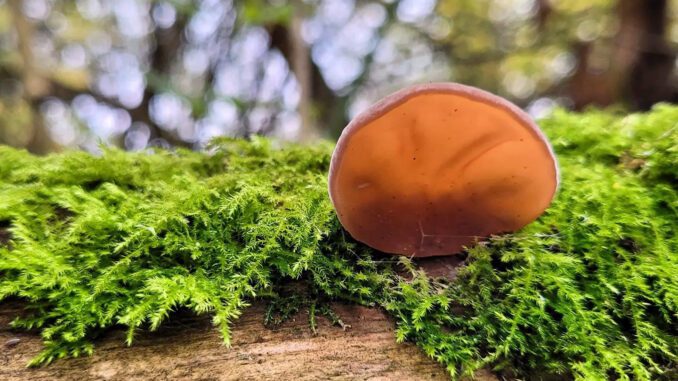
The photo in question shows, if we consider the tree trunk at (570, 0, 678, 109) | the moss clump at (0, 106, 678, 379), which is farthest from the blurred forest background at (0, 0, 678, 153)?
the moss clump at (0, 106, 678, 379)

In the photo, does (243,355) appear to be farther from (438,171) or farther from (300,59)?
(300,59)

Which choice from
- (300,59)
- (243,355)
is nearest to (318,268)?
(243,355)

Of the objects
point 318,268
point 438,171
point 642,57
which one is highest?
point 642,57

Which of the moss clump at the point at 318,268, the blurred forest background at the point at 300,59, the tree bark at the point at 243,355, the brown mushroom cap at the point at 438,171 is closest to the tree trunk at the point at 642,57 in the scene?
the blurred forest background at the point at 300,59

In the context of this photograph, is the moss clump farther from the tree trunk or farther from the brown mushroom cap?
the tree trunk

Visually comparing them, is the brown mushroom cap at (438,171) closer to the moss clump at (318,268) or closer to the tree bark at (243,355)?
the moss clump at (318,268)

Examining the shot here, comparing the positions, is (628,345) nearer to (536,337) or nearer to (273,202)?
(536,337)

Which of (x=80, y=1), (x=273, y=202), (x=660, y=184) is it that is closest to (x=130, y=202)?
(x=273, y=202)
